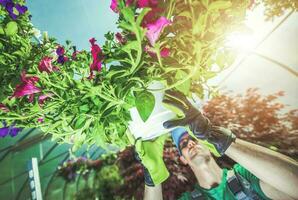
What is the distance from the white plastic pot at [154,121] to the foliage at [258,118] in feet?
8.32

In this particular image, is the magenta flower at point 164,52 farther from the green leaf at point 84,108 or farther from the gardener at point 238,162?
the green leaf at point 84,108

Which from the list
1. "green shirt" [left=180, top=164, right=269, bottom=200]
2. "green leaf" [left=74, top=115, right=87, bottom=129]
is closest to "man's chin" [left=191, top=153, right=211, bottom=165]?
"green shirt" [left=180, top=164, right=269, bottom=200]

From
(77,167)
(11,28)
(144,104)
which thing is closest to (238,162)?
(144,104)

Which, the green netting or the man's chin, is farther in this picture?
the green netting

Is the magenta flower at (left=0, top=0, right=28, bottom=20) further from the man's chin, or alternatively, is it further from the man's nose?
the man's chin

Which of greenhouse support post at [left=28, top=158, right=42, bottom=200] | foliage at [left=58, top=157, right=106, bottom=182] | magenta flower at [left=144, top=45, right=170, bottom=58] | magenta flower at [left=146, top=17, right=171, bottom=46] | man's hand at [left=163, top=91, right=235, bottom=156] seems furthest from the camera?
foliage at [left=58, top=157, right=106, bottom=182]

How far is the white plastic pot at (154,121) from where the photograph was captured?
33.4 inches

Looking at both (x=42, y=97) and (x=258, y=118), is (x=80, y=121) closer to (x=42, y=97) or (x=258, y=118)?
(x=42, y=97)

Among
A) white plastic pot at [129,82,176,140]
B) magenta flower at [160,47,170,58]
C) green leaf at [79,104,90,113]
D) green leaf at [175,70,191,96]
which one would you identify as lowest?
white plastic pot at [129,82,176,140]

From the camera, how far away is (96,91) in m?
0.78

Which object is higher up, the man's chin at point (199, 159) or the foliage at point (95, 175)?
the foliage at point (95, 175)

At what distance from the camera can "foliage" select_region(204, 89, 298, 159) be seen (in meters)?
3.17

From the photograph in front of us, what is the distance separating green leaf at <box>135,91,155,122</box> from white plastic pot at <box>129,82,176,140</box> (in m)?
0.10

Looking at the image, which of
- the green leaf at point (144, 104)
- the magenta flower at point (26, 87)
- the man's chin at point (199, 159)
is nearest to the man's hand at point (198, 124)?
the green leaf at point (144, 104)
